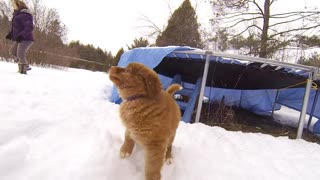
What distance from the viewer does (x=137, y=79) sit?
195 centimetres

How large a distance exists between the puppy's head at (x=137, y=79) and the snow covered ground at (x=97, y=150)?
0.66 metres

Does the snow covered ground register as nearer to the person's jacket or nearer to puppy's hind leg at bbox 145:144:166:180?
puppy's hind leg at bbox 145:144:166:180

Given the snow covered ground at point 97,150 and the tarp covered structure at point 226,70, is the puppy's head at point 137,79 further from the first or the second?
the tarp covered structure at point 226,70

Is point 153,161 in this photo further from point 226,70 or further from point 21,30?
point 21,30

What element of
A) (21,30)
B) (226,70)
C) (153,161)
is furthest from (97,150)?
(21,30)

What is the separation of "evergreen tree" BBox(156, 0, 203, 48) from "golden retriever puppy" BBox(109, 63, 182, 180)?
48.4ft

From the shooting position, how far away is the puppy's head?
192 centimetres

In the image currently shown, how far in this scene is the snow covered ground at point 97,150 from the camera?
191cm

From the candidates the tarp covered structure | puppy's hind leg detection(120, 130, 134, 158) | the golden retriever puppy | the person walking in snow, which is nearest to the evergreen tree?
the tarp covered structure

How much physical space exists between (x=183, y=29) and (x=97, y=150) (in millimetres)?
15496

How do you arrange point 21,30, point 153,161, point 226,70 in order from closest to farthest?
1. point 153,161
2. point 226,70
3. point 21,30

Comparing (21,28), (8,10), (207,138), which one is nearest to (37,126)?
(207,138)

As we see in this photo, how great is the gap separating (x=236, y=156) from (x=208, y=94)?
4.94 meters

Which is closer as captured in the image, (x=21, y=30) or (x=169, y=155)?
(x=169, y=155)
